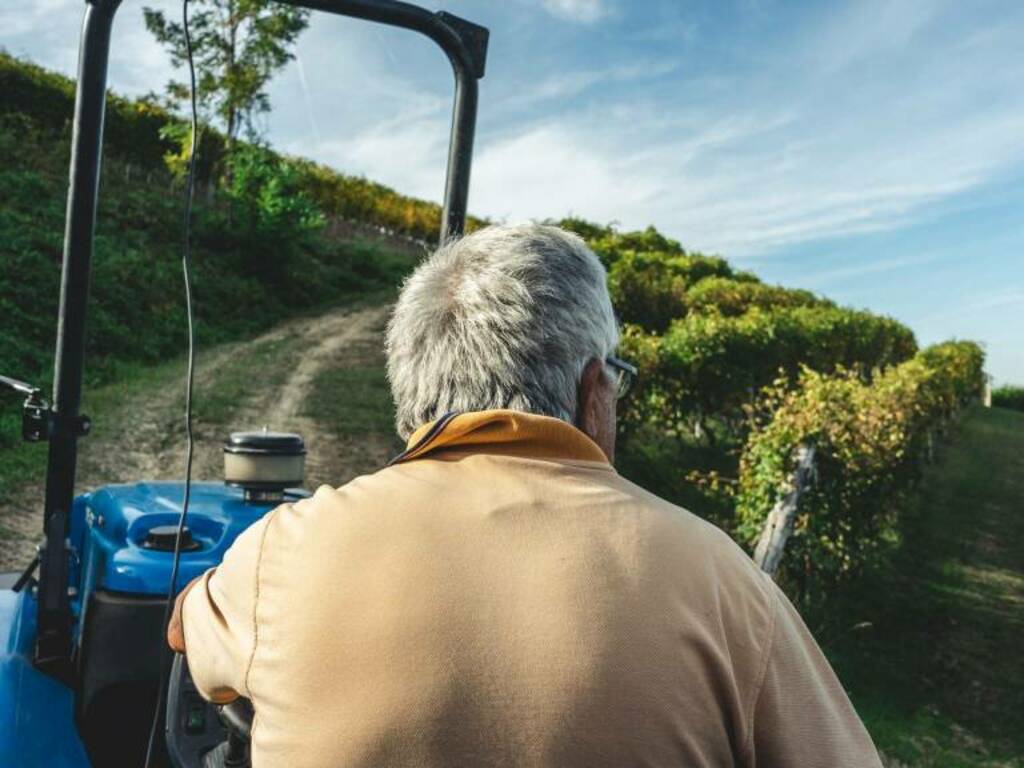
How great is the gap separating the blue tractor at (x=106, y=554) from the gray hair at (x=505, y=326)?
783 millimetres

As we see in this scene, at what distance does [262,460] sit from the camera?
2359 mm

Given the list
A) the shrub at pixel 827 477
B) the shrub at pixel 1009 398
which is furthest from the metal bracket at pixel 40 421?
the shrub at pixel 1009 398

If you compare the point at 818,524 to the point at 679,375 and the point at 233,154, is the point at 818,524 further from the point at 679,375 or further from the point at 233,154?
the point at 233,154

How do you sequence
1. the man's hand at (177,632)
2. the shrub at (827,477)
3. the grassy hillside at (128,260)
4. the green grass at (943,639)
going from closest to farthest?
the man's hand at (177,632) < the green grass at (943,639) < the shrub at (827,477) < the grassy hillside at (128,260)

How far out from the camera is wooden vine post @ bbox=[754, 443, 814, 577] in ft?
24.9

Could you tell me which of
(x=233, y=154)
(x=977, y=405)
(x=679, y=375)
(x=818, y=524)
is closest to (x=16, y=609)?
(x=818, y=524)

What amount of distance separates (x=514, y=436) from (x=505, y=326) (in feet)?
0.66

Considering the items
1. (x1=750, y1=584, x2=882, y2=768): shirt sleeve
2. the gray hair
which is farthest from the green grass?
the gray hair

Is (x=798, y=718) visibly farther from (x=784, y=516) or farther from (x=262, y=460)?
(x=784, y=516)

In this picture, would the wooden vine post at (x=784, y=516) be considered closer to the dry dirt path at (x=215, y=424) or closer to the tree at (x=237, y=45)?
the dry dirt path at (x=215, y=424)

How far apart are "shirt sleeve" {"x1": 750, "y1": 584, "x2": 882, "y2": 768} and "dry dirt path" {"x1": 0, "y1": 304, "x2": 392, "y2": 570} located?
20.7 feet

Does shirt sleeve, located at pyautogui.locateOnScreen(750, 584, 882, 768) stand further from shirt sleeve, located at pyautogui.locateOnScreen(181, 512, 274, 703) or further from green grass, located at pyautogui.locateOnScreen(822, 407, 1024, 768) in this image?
green grass, located at pyautogui.locateOnScreen(822, 407, 1024, 768)

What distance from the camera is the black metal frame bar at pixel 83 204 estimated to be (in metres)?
2.23

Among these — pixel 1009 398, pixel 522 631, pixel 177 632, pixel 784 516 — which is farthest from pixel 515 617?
pixel 1009 398
